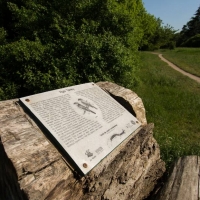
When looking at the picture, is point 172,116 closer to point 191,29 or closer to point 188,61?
point 188,61

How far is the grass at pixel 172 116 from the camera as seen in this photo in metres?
4.51

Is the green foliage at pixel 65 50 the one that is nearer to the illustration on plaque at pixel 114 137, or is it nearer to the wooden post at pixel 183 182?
the illustration on plaque at pixel 114 137

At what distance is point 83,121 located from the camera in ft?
9.21

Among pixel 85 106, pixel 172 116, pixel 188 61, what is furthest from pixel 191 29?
pixel 85 106

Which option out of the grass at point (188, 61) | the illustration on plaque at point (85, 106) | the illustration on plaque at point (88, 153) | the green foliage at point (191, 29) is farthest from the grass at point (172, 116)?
the green foliage at point (191, 29)

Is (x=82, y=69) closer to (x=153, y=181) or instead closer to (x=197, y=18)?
(x=153, y=181)

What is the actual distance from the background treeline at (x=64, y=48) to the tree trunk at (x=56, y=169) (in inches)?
103

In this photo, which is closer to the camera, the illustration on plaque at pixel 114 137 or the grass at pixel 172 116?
the illustration on plaque at pixel 114 137

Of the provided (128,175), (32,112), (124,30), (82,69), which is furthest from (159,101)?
(32,112)

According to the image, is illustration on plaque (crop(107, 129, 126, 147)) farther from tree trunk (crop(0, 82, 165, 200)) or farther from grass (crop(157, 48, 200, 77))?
grass (crop(157, 48, 200, 77))

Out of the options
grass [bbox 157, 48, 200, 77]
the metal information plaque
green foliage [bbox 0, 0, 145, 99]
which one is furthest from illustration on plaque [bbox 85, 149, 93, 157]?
grass [bbox 157, 48, 200, 77]

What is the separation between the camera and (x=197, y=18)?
67562 millimetres

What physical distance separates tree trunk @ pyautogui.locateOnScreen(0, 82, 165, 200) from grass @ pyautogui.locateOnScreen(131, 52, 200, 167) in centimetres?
121

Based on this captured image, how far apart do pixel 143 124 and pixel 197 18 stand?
237 feet
